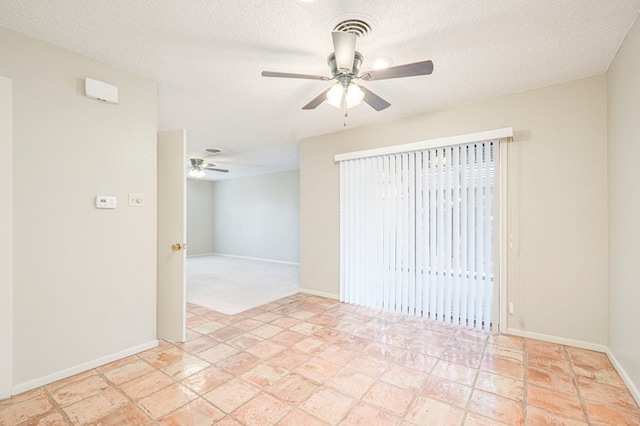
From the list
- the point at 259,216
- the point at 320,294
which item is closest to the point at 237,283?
the point at 320,294

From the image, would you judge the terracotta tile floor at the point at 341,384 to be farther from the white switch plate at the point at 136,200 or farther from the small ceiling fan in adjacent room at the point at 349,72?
the small ceiling fan in adjacent room at the point at 349,72

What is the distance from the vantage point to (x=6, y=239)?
1908 mm

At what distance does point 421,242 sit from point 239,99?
2643 mm

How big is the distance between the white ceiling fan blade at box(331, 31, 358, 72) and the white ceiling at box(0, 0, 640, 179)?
20 centimetres

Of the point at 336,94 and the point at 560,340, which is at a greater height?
the point at 336,94

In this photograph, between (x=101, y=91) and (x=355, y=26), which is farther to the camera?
(x=101, y=91)

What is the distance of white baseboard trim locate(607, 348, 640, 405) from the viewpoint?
189cm

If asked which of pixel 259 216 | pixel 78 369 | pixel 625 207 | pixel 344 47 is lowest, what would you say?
pixel 78 369

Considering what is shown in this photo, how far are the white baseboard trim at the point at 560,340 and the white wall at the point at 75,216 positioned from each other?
140 inches

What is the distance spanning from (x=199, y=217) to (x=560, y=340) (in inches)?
360

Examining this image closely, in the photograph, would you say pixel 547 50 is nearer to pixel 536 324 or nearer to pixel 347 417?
pixel 536 324

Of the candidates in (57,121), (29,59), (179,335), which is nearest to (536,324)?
(179,335)

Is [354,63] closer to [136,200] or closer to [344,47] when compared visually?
[344,47]

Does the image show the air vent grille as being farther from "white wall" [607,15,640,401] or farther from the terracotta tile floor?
the terracotta tile floor
